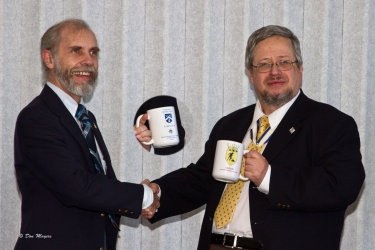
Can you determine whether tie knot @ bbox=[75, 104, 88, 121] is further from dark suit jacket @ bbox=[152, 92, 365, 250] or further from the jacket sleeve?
the jacket sleeve

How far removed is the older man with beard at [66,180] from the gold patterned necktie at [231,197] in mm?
323

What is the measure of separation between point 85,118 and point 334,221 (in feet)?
3.88

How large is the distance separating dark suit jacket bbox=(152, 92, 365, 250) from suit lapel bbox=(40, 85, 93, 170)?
2.11ft

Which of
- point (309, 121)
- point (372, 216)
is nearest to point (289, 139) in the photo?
point (309, 121)

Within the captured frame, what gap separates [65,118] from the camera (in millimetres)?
2682

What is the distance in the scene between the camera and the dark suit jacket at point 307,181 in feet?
8.18

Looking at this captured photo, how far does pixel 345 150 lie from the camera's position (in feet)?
8.41

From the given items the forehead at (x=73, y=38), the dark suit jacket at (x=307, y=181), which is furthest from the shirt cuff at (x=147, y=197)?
the forehead at (x=73, y=38)

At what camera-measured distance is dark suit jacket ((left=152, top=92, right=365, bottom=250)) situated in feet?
8.18

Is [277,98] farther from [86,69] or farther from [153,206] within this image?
[86,69]

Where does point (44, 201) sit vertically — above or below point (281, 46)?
below

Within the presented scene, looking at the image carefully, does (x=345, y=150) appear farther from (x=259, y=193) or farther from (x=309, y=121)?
(x=259, y=193)

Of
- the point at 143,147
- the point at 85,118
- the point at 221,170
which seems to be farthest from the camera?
the point at 143,147

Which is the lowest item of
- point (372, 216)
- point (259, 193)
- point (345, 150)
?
point (372, 216)
